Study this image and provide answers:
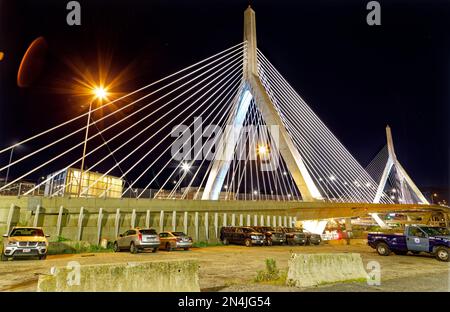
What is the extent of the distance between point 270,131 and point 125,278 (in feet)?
80.4

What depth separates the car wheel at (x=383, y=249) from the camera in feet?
54.7

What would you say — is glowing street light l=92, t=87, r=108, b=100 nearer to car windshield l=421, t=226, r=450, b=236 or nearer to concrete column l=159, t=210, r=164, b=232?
concrete column l=159, t=210, r=164, b=232

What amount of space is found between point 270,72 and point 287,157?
414 inches

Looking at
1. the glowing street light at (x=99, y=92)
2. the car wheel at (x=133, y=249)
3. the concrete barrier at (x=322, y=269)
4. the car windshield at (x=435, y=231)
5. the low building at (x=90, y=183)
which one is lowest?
the car wheel at (x=133, y=249)

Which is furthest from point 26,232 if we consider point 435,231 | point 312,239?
point 312,239

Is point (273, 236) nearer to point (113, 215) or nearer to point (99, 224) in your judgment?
point (113, 215)

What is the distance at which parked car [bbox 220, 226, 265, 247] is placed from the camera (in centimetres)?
2248

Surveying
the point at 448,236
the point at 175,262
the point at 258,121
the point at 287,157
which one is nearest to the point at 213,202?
the point at 287,157

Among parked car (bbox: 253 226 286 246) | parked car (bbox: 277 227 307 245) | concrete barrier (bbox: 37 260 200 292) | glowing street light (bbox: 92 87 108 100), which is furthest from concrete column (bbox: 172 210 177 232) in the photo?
concrete barrier (bbox: 37 260 200 292)

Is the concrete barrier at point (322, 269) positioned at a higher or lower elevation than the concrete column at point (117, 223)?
lower

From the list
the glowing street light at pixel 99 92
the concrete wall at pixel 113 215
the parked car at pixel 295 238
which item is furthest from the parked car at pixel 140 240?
the parked car at pixel 295 238

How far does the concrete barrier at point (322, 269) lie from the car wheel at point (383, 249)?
32.6ft

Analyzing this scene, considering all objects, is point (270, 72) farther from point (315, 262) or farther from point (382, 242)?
point (315, 262)

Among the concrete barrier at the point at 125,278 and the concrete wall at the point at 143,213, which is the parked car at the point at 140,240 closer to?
the concrete wall at the point at 143,213
